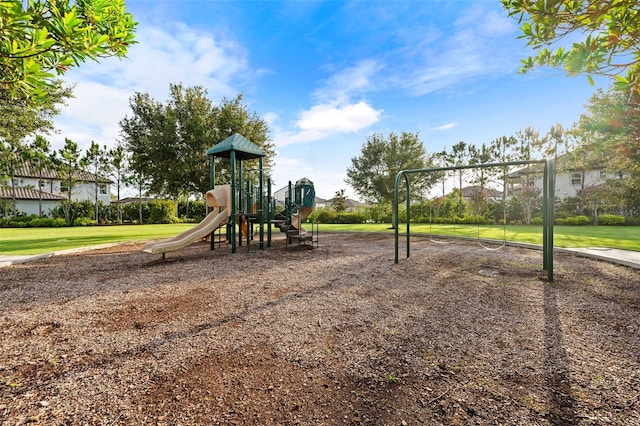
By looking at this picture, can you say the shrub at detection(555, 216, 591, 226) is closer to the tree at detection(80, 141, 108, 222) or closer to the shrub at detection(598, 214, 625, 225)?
the shrub at detection(598, 214, 625, 225)

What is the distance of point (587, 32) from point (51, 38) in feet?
18.6

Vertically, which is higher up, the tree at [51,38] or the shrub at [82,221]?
the tree at [51,38]

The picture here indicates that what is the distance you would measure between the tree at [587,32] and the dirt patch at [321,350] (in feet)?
9.91

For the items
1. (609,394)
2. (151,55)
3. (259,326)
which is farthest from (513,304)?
(151,55)

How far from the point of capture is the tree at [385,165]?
21266 millimetres

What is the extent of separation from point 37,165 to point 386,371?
116 ft

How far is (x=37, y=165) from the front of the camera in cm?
2469

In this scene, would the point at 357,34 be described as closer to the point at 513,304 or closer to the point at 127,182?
the point at 513,304

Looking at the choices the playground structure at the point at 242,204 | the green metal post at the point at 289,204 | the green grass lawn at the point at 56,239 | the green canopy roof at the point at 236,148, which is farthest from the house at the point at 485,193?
the green grass lawn at the point at 56,239

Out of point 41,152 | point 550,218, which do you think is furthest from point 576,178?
point 41,152

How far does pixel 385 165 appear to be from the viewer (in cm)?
2183

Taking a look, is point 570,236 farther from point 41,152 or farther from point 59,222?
point 41,152

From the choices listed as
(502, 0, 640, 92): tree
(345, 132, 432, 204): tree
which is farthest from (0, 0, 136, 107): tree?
(345, 132, 432, 204): tree

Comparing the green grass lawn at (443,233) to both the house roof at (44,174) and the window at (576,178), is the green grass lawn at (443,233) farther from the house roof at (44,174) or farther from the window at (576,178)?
the window at (576,178)
